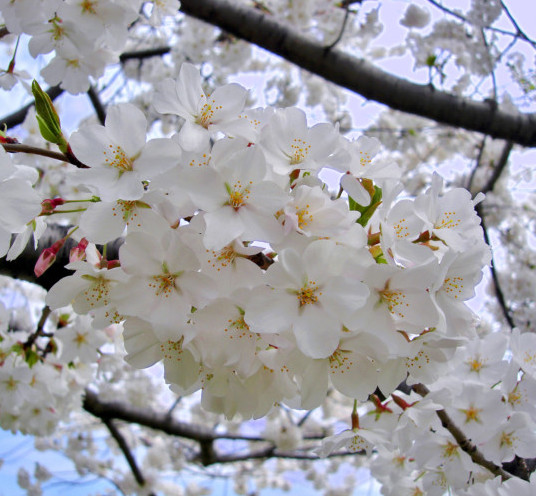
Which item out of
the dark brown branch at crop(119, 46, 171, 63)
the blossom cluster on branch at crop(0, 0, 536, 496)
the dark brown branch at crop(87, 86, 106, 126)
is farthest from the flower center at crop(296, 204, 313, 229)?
the dark brown branch at crop(119, 46, 171, 63)

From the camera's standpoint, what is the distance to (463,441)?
1.21m

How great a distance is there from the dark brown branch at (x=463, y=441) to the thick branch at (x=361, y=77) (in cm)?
196

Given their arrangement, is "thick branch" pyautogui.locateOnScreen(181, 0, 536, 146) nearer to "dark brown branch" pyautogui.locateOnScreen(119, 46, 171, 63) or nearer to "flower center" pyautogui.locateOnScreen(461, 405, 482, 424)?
"dark brown branch" pyautogui.locateOnScreen(119, 46, 171, 63)

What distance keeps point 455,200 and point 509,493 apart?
706 millimetres

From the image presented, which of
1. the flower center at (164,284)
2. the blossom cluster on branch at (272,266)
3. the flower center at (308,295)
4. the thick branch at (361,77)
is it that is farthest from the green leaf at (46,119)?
the thick branch at (361,77)

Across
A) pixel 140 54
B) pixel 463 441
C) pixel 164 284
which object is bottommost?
pixel 140 54

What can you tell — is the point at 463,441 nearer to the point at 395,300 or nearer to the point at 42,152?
A: the point at 395,300

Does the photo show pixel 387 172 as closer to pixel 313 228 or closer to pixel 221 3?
pixel 313 228

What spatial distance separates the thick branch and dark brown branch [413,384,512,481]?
1964 mm

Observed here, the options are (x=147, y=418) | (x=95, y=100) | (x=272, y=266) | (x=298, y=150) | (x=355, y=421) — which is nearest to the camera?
(x=272, y=266)

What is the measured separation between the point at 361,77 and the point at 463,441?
2.08 meters

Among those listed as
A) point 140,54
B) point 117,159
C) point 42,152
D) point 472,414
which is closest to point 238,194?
point 117,159

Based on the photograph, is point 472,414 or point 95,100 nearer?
point 472,414

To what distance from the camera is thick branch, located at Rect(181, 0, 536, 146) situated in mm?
2551
